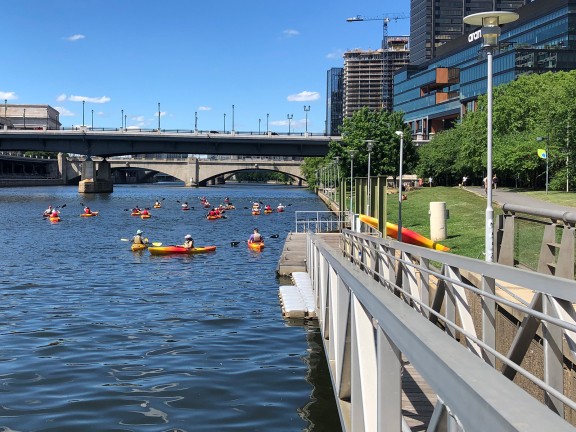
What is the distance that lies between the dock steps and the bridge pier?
97.7 metres

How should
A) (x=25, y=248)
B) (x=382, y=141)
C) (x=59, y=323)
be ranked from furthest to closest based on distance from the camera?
(x=382, y=141) → (x=25, y=248) → (x=59, y=323)

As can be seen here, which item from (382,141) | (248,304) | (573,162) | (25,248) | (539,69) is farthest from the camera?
(539,69)

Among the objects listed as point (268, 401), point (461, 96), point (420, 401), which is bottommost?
point (268, 401)

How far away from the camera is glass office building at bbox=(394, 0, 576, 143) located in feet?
318

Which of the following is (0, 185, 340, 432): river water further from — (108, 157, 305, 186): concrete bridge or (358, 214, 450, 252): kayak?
(108, 157, 305, 186): concrete bridge

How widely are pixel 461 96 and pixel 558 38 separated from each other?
2027 centimetres

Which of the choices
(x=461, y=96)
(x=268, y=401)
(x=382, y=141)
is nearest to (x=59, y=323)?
(x=268, y=401)

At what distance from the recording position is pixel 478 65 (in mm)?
110688

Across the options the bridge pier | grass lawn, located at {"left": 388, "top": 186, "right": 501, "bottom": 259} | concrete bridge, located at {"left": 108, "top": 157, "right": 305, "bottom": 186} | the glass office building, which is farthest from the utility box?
concrete bridge, located at {"left": 108, "top": 157, "right": 305, "bottom": 186}

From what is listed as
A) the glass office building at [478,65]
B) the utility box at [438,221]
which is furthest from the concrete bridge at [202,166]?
the utility box at [438,221]

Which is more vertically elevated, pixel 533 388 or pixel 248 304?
pixel 533 388

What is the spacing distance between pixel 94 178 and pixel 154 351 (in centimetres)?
10804

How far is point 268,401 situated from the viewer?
37.3 feet

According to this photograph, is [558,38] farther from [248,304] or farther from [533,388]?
[533,388]
